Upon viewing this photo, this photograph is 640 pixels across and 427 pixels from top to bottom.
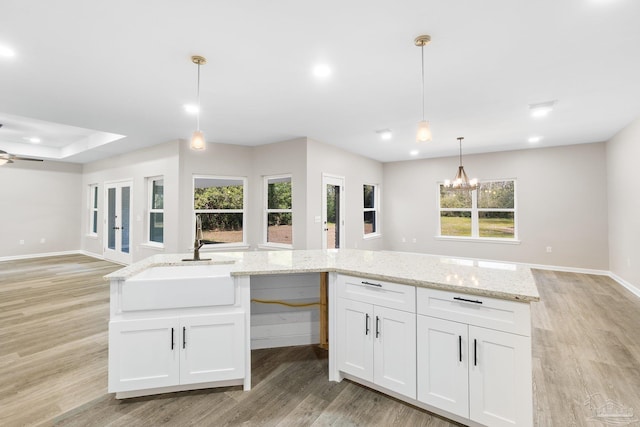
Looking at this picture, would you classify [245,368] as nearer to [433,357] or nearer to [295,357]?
[295,357]

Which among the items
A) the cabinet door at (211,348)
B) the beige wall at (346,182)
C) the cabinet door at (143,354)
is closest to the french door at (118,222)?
the beige wall at (346,182)

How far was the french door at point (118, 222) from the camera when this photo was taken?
678 cm

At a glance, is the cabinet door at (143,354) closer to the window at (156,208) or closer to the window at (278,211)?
the window at (278,211)

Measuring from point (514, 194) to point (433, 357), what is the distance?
5998 millimetres

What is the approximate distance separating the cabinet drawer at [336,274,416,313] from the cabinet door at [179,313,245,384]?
2.55 feet

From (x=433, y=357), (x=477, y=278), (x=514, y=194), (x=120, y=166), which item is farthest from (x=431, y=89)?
(x=120, y=166)

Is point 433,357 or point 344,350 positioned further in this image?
point 344,350

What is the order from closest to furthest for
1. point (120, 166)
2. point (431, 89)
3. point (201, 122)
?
point (431, 89) < point (201, 122) < point (120, 166)

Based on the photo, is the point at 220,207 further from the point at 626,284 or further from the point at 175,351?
the point at 626,284

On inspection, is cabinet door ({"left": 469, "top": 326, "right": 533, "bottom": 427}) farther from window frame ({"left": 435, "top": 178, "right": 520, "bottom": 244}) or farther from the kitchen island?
window frame ({"left": 435, "top": 178, "right": 520, "bottom": 244})

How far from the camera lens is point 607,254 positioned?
5539mm

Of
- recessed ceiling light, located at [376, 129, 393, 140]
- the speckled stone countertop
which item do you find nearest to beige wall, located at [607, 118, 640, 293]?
recessed ceiling light, located at [376, 129, 393, 140]

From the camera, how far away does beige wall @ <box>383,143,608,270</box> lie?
563 cm

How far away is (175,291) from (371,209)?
6255 millimetres
